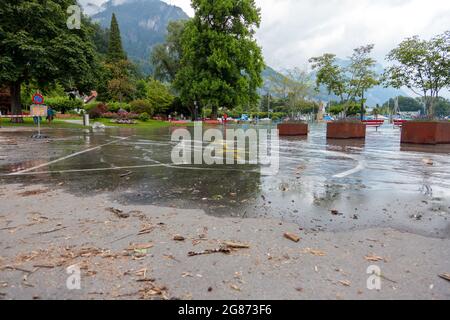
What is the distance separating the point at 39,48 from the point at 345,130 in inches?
1026

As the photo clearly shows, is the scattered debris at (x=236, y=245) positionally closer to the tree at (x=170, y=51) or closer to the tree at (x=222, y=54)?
the tree at (x=222, y=54)

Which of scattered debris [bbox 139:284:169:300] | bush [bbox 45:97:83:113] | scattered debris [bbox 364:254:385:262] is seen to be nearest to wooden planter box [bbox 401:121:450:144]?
scattered debris [bbox 364:254:385:262]

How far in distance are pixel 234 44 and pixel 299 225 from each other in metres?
36.5

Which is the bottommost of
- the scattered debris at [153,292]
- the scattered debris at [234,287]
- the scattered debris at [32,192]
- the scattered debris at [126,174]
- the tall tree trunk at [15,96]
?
the scattered debris at [153,292]

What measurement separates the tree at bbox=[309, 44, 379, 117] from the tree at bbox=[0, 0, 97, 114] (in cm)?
2253

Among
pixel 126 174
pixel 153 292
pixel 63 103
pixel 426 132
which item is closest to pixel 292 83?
pixel 426 132

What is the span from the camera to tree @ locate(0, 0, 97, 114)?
2714cm

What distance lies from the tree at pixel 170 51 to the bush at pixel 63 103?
18.9 metres

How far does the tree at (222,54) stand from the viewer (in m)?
37.3

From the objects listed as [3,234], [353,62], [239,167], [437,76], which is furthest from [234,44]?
[3,234]

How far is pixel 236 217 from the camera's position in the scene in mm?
4191

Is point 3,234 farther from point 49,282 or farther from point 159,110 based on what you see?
point 159,110

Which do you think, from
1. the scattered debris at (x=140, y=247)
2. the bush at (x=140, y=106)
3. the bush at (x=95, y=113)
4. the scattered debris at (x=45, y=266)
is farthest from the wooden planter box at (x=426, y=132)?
the bush at (x=95, y=113)

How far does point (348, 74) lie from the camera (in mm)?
22531
